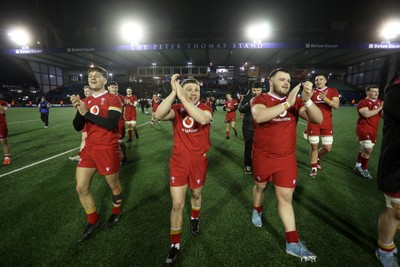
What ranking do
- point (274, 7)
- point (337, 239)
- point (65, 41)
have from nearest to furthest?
1. point (337, 239)
2. point (274, 7)
3. point (65, 41)

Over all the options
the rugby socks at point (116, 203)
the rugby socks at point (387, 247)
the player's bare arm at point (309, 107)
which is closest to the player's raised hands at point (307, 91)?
the player's bare arm at point (309, 107)

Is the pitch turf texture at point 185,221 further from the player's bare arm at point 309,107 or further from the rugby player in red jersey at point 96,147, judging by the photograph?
the player's bare arm at point 309,107

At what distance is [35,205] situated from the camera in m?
4.00

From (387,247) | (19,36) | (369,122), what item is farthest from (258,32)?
(19,36)

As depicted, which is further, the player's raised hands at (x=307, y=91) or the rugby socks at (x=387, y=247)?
the rugby socks at (x=387, y=247)

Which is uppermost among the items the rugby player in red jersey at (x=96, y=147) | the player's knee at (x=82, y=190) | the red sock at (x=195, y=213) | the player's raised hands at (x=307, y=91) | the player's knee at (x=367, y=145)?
the player's raised hands at (x=307, y=91)

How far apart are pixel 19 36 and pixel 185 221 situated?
1643 inches

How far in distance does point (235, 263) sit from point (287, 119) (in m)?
1.93

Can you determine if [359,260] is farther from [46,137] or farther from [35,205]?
[46,137]

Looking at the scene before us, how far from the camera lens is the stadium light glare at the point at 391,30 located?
25634 millimetres

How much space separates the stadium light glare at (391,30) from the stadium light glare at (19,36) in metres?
50.6

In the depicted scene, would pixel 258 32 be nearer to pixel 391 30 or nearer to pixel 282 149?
pixel 391 30

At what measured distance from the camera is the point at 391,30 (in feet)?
85.3

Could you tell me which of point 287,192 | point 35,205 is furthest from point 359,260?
point 35,205
